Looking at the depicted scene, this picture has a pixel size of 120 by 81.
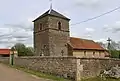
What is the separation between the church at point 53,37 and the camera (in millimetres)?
35844

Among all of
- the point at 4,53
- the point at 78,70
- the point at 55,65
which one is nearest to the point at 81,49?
the point at 55,65

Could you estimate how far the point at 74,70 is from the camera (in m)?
18.0

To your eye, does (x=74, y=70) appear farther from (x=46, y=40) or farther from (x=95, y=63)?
(x=46, y=40)

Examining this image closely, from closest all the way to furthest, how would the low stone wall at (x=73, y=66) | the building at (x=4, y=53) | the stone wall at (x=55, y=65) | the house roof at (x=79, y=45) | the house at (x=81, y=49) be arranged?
the low stone wall at (x=73, y=66) < the stone wall at (x=55, y=65) < the house at (x=81, y=49) < the house roof at (x=79, y=45) < the building at (x=4, y=53)

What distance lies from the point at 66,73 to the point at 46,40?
17567 mm

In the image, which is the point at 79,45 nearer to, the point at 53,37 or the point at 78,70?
the point at 53,37

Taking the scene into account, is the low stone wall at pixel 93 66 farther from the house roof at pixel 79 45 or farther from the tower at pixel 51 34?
the house roof at pixel 79 45

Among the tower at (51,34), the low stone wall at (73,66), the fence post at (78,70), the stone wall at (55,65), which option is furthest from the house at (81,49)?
the fence post at (78,70)

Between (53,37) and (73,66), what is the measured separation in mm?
18428

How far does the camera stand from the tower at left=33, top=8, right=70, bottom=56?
1407 inches

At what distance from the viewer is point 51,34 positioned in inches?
1417

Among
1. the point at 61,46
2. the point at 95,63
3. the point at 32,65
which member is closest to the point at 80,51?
the point at 61,46

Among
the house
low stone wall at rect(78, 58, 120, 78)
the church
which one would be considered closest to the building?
the church

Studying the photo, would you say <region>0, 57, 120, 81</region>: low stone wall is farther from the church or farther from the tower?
the church
